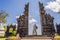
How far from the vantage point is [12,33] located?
12.0 meters

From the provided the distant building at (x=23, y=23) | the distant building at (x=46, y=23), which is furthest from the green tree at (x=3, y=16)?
the distant building at (x=46, y=23)

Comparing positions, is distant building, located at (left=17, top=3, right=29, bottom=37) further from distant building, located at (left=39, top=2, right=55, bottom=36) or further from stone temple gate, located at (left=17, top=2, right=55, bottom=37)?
distant building, located at (left=39, top=2, right=55, bottom=36)

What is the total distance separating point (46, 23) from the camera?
12539mm

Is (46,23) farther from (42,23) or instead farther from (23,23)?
(23,23)

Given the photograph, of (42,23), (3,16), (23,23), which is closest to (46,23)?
(42,23)

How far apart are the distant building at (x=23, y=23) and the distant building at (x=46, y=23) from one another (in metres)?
0.92

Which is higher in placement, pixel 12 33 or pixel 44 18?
pixel 44 18

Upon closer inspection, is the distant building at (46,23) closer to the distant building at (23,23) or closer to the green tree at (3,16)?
the distant building at (23,23)

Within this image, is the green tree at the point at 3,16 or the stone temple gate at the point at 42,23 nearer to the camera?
the green tree at the point at 3,16

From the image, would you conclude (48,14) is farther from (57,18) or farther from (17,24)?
(17,24)

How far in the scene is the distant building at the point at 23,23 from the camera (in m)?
12.4

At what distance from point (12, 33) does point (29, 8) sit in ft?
6.34

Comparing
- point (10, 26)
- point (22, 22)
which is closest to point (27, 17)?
point (22, 22)

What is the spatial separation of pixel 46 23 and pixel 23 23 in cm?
141
